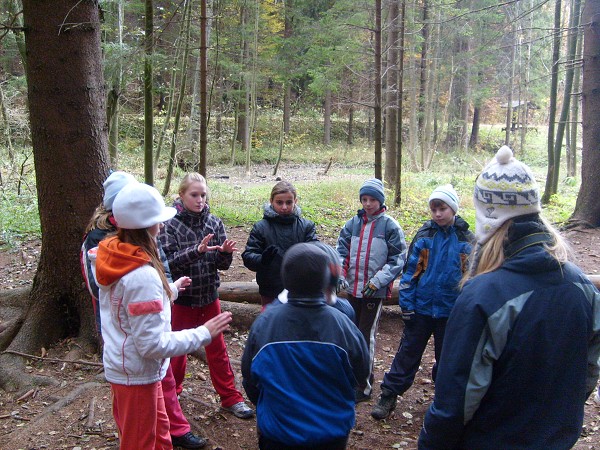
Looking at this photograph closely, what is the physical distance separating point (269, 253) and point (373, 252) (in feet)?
3.23

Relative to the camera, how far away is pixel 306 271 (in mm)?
2391

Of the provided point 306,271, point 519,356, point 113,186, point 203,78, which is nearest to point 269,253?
point 113,186

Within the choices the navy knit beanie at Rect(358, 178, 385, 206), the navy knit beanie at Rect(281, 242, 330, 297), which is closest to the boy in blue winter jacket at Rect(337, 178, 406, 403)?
the navy knit beanie at Rect(358, 178, 385, 206)

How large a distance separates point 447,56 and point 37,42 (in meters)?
32.8

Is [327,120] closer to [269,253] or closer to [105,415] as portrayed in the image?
[269,253]

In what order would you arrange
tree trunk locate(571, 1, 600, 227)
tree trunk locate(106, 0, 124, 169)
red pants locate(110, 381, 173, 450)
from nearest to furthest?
1. red pants locate(110, 381, 173, 450)
2. tree trunk locate(106, 0, 124, 169)
3. tree trunk locate(571, 1, 600, 227)

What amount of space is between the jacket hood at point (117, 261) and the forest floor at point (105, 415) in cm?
173

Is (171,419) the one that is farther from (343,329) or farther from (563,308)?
(563,308)

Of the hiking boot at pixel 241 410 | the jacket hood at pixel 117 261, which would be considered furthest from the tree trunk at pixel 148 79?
the jacket hood at pixel 117 261

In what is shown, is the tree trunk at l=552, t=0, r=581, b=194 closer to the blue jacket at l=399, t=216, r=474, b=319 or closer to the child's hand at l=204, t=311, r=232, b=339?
the blue jacket at l=399, t=216, r=474, b=319

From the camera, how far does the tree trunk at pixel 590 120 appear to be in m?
9.95

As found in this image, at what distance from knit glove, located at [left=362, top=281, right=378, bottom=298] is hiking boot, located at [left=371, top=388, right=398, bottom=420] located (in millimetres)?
808

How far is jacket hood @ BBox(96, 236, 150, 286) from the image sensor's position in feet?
8.71

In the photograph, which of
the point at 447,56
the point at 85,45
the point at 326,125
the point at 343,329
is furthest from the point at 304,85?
the point at 343,329
